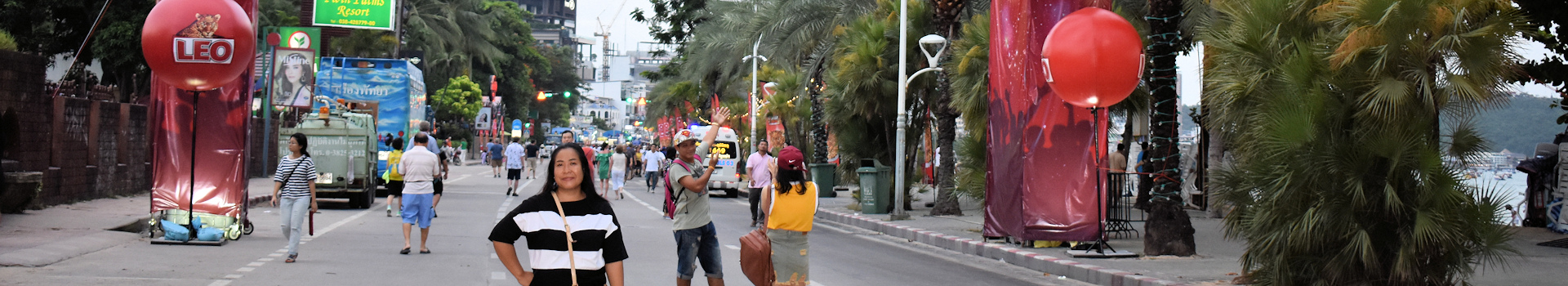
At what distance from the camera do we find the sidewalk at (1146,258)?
10.9 metres

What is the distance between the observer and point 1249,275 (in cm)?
951

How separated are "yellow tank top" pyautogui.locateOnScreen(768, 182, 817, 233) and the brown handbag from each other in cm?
33

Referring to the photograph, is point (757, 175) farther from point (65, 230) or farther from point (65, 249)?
point (65, 249)

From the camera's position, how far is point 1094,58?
12.0m

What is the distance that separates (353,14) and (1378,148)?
3961 centimetres

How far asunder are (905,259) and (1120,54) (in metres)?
3.34

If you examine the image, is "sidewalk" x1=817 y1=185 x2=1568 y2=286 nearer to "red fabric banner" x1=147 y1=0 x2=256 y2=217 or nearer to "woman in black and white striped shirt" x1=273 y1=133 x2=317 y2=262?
"woman in black and white striped shirt" x1=273 y1=133 x2=317 y2=262

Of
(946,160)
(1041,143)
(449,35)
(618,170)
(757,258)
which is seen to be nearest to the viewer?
(757,258)

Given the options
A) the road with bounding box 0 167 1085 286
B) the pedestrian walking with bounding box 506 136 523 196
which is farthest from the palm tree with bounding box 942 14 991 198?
the pedestrian walking with bounding box 506 136 523 196

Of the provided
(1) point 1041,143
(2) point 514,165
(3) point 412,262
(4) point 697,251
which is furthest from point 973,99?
(2) point 514,165

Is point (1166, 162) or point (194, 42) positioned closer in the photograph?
point (194, 42)

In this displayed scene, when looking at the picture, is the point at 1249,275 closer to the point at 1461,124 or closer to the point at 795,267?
the point at 1461,124

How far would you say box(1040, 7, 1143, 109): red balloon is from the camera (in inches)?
476

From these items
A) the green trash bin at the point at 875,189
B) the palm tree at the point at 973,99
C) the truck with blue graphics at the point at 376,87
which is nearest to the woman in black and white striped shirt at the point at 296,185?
the palm tree at the point at 973,99
